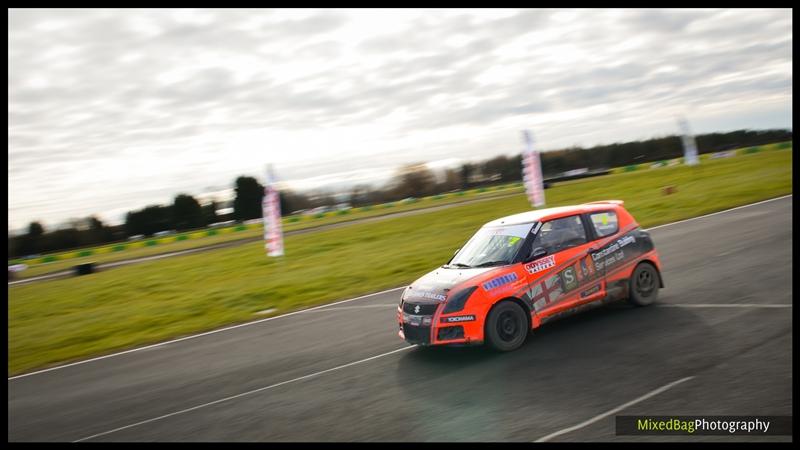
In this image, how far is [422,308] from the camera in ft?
26.3

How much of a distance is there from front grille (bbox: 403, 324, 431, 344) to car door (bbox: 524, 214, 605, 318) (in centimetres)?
143

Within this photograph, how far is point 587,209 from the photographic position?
916cm

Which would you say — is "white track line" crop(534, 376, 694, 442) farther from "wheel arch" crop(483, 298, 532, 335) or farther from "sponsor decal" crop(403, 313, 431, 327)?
"sponsor decal" crop(403, 313, 431, 327)

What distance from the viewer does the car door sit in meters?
8.21

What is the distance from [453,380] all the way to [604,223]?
359 centimetres

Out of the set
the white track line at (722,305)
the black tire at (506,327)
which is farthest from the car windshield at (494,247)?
the white track line at (722,305)

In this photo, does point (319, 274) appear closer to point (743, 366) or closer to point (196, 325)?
point (196, 325)

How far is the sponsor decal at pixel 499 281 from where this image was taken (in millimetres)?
7828

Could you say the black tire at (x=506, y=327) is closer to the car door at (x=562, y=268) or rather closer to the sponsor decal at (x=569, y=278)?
the car door at (x=562, y=268)

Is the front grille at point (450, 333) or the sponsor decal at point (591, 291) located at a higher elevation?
the sponsor decal at point (591, 291)

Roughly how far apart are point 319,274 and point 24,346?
26.5 ft

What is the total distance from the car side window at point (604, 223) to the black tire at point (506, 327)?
6.25 feet

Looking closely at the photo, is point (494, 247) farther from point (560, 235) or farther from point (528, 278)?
point (560, 235)

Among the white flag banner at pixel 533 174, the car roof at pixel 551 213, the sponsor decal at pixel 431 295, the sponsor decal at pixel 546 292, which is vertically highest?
the white flag banner at pixel 533 174
